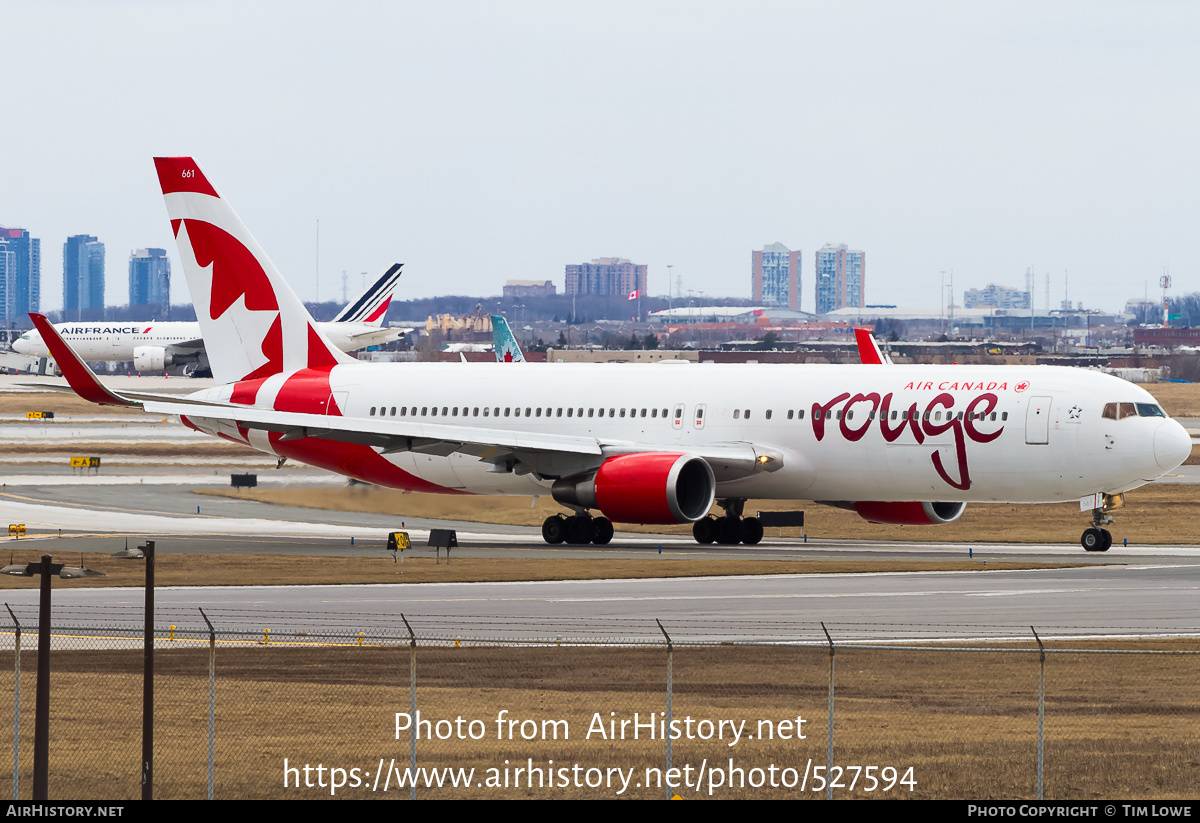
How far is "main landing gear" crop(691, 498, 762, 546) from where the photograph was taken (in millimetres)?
47469

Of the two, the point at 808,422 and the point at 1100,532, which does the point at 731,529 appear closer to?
the point at 808,422

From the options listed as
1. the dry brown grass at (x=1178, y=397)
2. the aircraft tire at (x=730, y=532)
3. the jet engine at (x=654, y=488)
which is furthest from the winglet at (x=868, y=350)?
the dry brown grass at (x=1178, y=397)

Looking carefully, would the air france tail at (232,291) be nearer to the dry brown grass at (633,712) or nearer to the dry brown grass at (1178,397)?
the dry brown grass at (633,712)

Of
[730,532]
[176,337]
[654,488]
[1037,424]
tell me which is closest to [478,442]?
[654,488]

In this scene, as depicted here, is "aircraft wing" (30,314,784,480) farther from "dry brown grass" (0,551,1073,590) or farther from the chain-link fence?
the chain-link fence

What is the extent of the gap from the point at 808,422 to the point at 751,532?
424cm

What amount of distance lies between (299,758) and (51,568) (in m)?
3.83

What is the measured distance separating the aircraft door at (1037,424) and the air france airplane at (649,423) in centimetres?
4

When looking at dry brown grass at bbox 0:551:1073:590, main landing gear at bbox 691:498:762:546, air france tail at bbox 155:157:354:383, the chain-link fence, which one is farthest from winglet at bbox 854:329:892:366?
the chain-link fence

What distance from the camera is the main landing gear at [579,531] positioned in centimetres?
4725

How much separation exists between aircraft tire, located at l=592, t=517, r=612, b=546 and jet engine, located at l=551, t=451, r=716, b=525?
77.5 inches

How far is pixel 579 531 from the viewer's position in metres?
47.3

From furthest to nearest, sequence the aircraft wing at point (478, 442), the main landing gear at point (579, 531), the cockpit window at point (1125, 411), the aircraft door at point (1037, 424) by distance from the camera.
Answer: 1. the main landing gear at point (579, 531)
2. the aircraft wing at point (478, 442)
3. the aircraft door at point (1037, 424)
4. the cockpit window at point (1125, 411)
